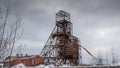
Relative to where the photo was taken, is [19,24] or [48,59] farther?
[48,59]

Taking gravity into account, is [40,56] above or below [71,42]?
below

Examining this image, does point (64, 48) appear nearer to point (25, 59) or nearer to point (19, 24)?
point (25, 59)

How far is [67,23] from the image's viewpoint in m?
52.5

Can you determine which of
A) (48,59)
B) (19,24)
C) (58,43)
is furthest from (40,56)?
(19,24)

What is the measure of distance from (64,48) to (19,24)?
42.5 meters

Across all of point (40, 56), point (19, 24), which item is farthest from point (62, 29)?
point (19, 24)

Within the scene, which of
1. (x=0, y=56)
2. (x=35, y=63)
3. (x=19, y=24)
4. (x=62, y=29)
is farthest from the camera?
(x=62, y=29)

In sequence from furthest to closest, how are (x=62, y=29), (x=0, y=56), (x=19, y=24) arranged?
(x=62, y=29) < (x=19, y=24) < (x=0, y=56)

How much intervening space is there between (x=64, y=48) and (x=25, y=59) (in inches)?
366

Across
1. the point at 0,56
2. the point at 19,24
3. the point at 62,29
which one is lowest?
the point at 0,56

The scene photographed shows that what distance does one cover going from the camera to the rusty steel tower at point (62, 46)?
50031mm

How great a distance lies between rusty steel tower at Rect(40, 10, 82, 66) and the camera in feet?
164

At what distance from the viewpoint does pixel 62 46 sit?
50344 mm

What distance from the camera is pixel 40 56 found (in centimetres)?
5066
